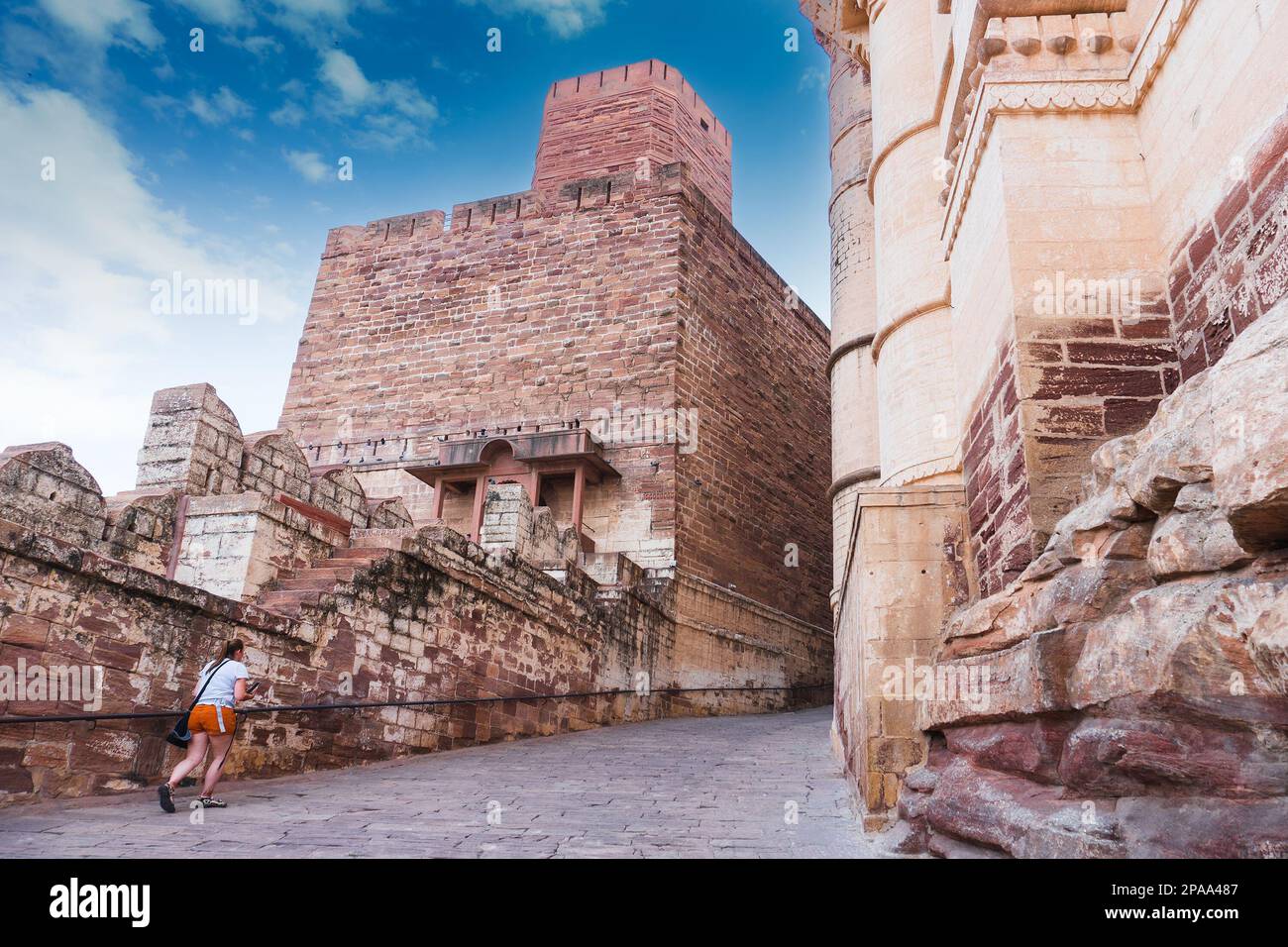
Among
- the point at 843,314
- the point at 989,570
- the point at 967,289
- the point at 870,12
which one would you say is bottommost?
the point at 989,570

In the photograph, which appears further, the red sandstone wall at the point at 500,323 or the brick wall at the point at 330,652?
the red sandstone wall at the point at 500,323

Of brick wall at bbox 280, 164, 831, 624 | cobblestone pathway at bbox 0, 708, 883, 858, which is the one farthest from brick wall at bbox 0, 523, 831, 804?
brick wall at bbox 280, 164, 831, 624

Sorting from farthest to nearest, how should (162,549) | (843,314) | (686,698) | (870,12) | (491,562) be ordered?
1. (686,698)
2. (843,314)
3. (491,562)
4. (870,12)
5. (162,549)

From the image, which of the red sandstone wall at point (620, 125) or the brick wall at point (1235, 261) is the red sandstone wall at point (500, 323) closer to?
the red sandstone wall at point (620, 125)

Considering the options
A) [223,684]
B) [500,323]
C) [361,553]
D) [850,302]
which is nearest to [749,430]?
[500,323]

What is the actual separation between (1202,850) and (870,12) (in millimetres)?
7356

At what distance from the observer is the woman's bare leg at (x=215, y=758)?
4.71 m

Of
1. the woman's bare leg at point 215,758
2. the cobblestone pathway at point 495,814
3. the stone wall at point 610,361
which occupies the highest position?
the stone wall at point 610,361

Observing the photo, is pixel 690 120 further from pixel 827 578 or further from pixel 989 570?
pixel 989 570

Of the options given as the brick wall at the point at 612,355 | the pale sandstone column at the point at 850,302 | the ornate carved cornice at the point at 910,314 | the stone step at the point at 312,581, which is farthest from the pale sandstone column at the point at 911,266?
the brick wall at the point at 612,355

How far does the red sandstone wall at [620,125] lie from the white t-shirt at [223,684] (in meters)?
16.0

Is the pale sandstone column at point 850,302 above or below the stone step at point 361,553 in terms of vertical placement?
above

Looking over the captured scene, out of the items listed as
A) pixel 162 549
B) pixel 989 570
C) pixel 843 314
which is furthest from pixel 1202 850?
pixel 843 314

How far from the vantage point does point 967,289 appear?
445cm
